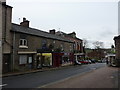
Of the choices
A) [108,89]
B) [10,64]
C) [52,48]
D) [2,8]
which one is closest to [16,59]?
[10,64]

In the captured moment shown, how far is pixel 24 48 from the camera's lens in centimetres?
2439

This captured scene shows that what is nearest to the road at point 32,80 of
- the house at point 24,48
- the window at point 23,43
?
the house at point 24,48

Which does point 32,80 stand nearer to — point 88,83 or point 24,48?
point 88,83

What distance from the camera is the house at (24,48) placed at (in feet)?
70.9

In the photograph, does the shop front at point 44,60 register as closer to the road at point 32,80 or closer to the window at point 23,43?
the window at point 23,43

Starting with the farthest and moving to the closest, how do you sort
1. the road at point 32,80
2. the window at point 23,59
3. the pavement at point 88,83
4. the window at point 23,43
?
the window at point 23,43 < the window at point 23,59 < the road at point 32,80 < the pavement at point 88,83

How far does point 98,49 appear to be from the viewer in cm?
8731

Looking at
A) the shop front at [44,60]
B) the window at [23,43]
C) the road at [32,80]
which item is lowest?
the road at [32,80]

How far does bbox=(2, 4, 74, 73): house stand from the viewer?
21.6 metres

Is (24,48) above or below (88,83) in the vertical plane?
above

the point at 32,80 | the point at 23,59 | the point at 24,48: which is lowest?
the point at 32,80

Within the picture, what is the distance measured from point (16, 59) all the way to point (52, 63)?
1093cm

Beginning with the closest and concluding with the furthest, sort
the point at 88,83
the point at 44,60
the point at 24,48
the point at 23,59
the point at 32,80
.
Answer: the point at 88,83, the point at 32,80, the point at 23,59, the point at 24,48, the point at 44,60

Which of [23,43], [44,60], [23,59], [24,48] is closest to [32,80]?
[23,59]
